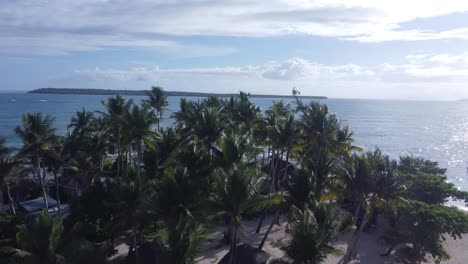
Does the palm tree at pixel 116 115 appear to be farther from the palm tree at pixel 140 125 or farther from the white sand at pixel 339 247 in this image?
the white sand at pixel 339 247

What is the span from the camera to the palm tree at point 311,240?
18109 mm

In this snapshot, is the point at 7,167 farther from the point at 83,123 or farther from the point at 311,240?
the point at 311,240

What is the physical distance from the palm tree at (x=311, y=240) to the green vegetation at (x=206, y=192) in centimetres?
5

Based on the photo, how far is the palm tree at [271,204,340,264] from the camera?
18.1 metres

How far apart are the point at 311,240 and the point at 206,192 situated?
676 centimetres

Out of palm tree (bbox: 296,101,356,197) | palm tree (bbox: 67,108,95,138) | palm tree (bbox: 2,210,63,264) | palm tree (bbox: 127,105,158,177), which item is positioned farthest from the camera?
palm tree (bbox: 67,108,95,138)

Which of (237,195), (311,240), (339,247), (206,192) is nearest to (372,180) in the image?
(311,240)

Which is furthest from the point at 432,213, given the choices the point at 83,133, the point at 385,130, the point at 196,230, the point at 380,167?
the point at 385,130

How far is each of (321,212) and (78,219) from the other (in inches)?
568

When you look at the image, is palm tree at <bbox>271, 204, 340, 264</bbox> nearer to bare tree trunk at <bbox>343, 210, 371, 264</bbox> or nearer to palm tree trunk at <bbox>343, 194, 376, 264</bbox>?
palm tree trunk at <bbox>343, 194, 376, 264</bbox>

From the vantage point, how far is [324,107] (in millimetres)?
Answer: 31438

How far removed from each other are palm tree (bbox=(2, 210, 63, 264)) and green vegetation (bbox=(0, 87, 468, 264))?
4 cm

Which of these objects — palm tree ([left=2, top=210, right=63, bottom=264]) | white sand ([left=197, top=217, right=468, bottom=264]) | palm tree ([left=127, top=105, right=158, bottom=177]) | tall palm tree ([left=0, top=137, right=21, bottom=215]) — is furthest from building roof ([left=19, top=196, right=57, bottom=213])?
palm tree ([left=2, top=210, right=63, bottom=264])

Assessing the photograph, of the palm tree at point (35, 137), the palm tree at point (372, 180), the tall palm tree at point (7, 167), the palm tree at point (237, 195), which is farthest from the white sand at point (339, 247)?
the tall palm tree at point (7, 167)
